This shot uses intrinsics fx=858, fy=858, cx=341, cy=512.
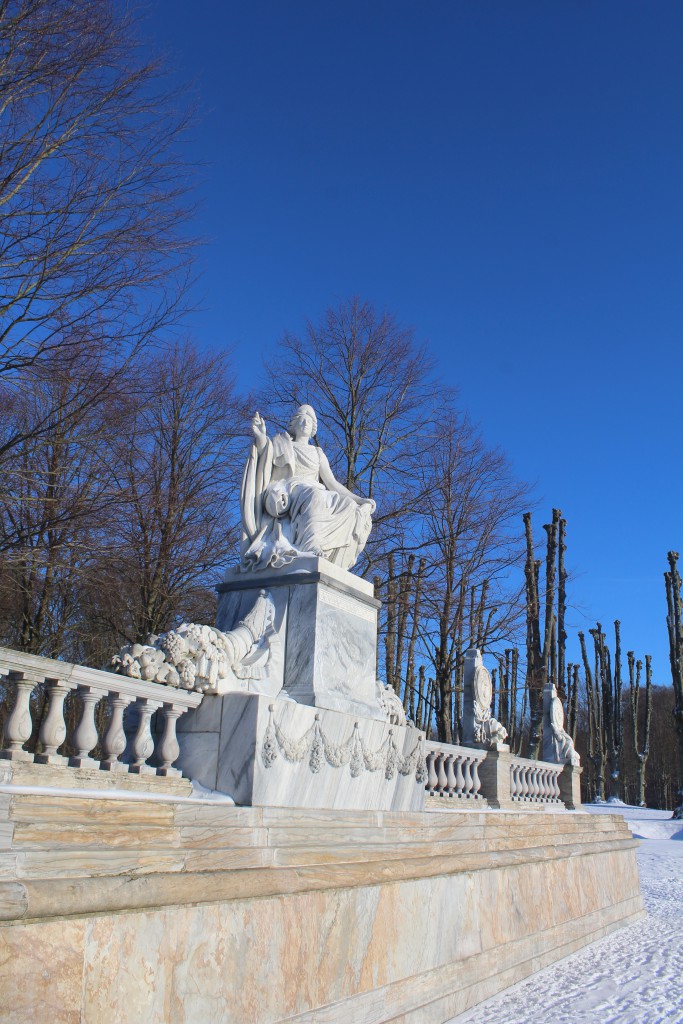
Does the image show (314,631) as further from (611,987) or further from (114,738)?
(611,987)

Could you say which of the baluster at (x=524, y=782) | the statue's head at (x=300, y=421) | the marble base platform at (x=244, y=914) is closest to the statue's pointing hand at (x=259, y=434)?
the statue's head at (x=300, y=421)

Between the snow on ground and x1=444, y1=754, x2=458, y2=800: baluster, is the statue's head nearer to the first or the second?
x1=444, y1=754, x2=458, y2=800: baluster

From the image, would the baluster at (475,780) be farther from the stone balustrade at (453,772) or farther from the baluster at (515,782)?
the baluster at (515,782)

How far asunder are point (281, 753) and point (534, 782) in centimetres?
843

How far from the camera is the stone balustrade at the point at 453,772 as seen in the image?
9.48 m

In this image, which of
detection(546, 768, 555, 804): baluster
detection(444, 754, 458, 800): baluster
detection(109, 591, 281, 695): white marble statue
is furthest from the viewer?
detection(546, 768, 555, 804): baluster

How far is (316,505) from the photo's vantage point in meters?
7.85

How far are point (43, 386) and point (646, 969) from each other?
33.0 feet

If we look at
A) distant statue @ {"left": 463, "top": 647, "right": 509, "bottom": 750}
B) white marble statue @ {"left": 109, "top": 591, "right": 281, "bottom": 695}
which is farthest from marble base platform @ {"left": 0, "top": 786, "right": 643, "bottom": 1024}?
distant statue @ {"left": 463, "top": 647, "right": 509, "bottom": 750}

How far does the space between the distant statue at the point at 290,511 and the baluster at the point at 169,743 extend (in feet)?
6.60

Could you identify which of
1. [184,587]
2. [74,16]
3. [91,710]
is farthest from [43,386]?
[91,710]

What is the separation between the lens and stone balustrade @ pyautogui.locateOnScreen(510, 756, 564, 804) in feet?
40.4

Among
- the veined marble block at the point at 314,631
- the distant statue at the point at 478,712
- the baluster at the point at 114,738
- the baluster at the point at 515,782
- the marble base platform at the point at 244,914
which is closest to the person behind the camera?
the marble base platform at the point at 244,914

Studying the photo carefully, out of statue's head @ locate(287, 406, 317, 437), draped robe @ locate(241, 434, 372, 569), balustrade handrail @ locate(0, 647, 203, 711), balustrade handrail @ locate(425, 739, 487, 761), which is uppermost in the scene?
statue's head @ locate(287, 406, 317, 437)
